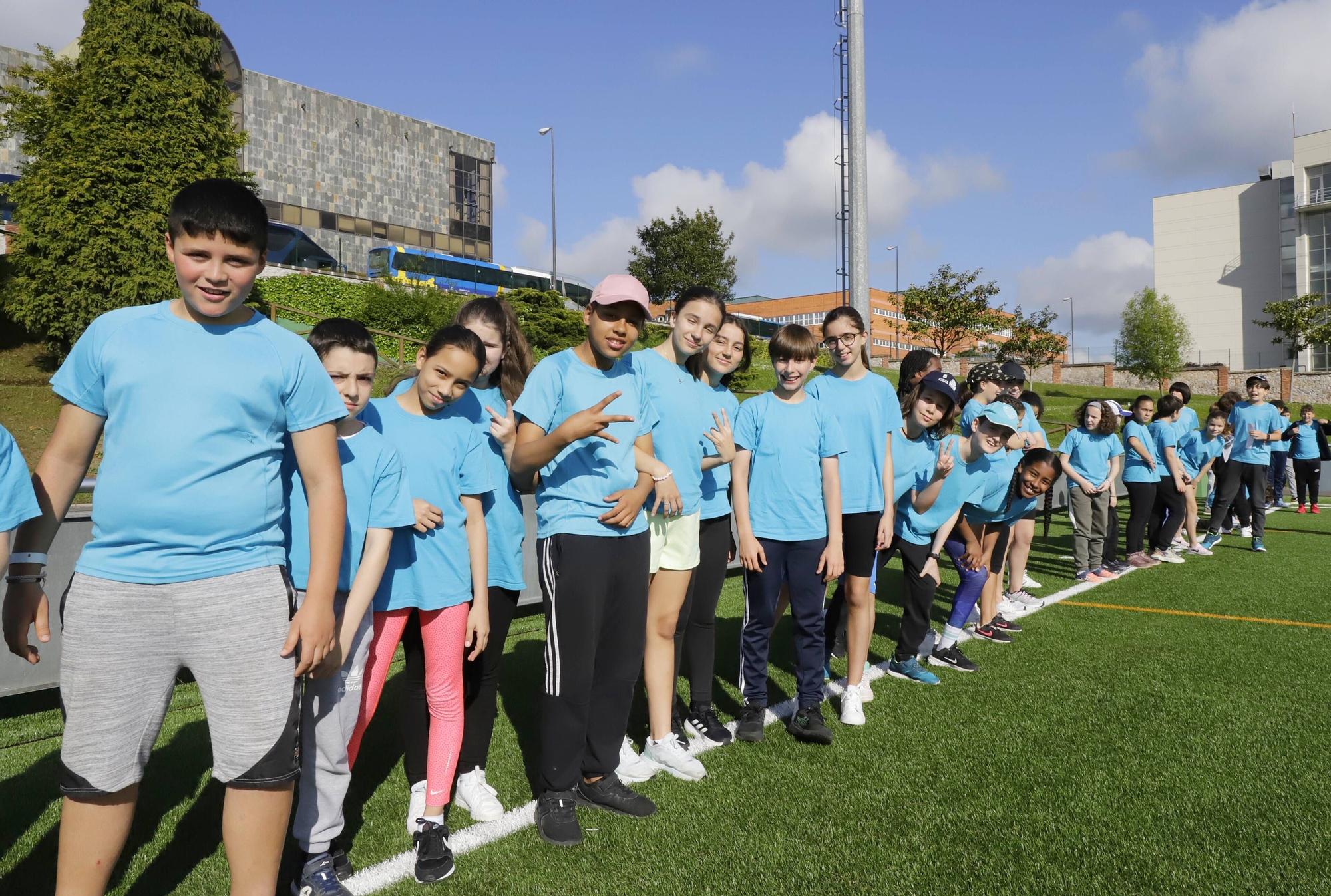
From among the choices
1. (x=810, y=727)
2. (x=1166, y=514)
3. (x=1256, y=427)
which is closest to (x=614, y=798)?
(x=810, y=727)

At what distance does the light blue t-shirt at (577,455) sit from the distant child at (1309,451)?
1527 cm

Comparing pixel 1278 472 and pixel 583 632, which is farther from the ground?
pixel 1278 472

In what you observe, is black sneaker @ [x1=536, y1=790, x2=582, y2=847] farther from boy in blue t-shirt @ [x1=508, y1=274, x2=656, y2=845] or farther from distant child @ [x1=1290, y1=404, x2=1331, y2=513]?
distant child @ [x1=1290, y1=404, x2=1331, y2=513]

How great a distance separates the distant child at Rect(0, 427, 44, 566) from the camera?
186 centimetres

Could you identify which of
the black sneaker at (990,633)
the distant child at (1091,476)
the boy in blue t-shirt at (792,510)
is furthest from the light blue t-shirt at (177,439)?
the distant child at (1091,476)

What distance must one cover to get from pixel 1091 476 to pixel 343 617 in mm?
7681

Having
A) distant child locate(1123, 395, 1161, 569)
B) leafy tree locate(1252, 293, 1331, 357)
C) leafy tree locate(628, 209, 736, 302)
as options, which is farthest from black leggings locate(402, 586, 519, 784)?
leafy tree locate(1252, 293, 1331, 357)

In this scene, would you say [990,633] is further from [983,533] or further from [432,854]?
[432,854]

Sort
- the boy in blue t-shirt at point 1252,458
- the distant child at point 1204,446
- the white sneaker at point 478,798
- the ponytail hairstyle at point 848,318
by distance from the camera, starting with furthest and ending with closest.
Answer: the distant child at point 1204,446 → the boy in blue t-shirt at point 1252,458 → the ponytail hairstyle at point 848,318 → the white sneaker at point 478,798

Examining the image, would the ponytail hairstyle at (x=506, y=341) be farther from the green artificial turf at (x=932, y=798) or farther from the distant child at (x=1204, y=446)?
the distant child at (x=1204, y=446)

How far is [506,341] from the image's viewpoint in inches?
137

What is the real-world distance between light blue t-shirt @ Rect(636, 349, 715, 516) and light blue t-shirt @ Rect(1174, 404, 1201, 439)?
8.03 metres

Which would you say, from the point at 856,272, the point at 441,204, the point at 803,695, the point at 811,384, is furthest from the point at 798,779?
the point at 441,204

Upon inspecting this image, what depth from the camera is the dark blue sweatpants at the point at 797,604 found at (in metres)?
4.00
